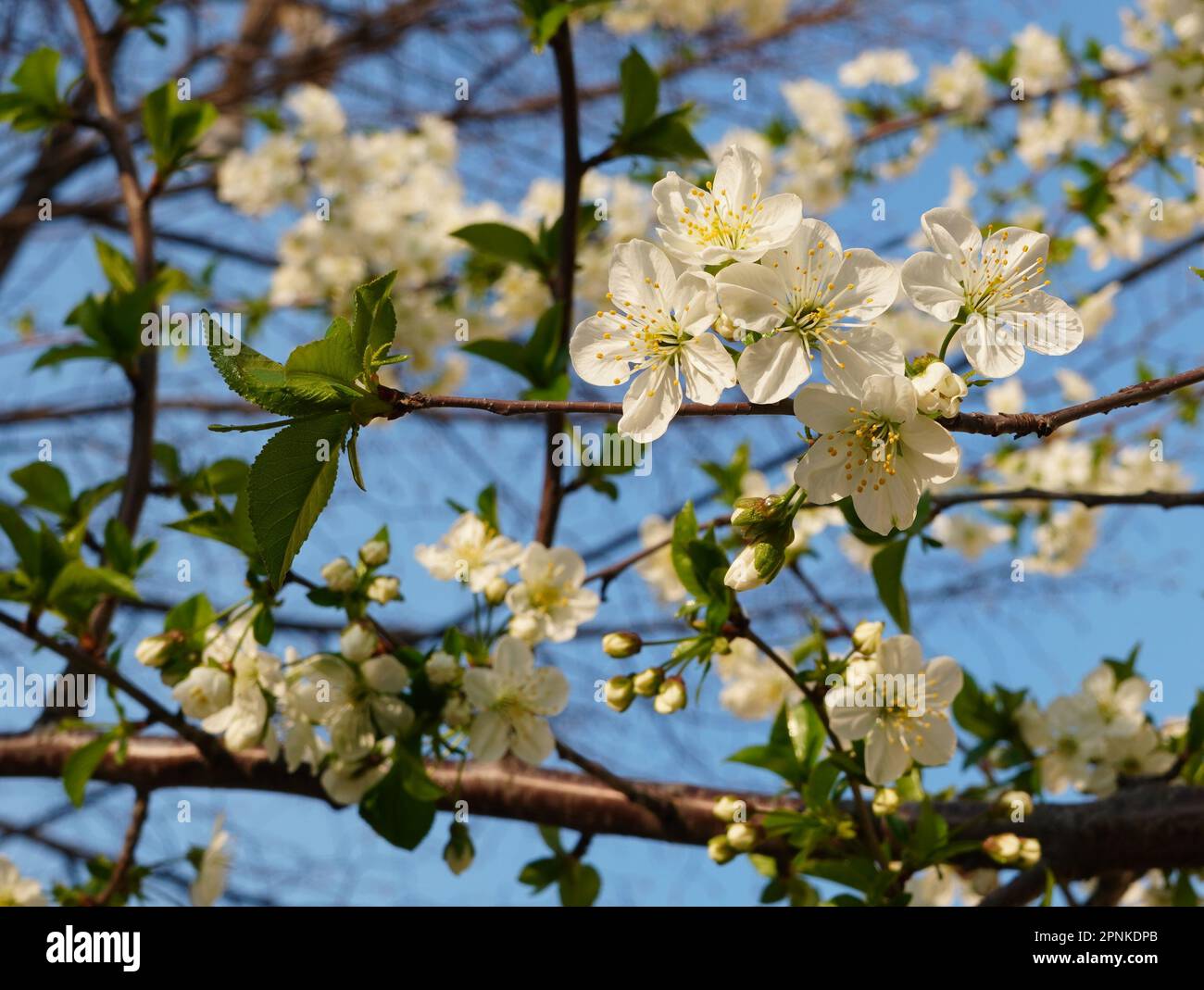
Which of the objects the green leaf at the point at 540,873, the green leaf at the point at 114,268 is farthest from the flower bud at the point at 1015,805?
the green leaf at the point at 114,268

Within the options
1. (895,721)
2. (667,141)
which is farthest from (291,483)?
(667,141)

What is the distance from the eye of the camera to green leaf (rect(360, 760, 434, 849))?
4.47 feet

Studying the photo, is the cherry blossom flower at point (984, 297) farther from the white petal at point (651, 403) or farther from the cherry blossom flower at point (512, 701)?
the cherry blossom flower at point (512, 701)

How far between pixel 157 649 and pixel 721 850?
0.70 m

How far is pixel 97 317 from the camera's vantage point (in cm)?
187

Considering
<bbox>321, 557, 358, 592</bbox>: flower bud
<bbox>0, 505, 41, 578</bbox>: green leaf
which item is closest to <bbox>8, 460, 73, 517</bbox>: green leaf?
<bbox>0, 505, 41, 578</bbox>: green leaf

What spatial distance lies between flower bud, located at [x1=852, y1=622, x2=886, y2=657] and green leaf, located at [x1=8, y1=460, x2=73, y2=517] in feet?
3.73

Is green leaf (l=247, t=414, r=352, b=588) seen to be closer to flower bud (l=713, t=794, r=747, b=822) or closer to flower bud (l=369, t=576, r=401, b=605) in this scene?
flower bud (l=369, t=576, r=401, b=605)

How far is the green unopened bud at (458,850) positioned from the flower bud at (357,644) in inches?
11.6

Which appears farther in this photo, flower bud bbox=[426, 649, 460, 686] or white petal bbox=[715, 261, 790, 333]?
flower bud bbox=[426, 649, 460, 686]
